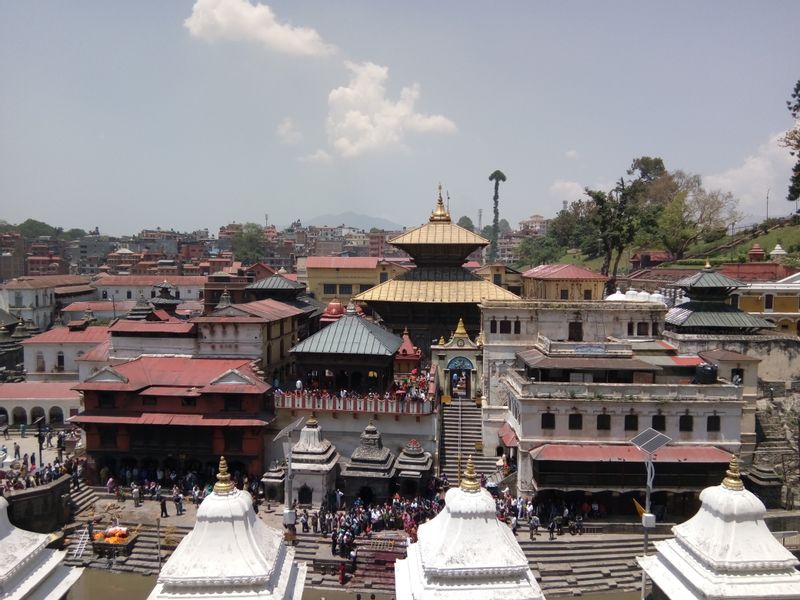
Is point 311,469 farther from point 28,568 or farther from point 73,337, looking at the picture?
point 73,337

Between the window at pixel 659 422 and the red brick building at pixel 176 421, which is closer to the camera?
the window at pixel 659 422

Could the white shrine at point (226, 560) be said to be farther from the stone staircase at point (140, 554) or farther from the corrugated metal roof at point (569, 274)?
the corrugated metal roof at point (569, 274)

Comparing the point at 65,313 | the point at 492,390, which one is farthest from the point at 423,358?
the point at 65,313

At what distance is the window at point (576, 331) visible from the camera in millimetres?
32594

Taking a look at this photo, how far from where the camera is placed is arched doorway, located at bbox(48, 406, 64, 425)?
38688 millimetres

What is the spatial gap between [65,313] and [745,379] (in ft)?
210

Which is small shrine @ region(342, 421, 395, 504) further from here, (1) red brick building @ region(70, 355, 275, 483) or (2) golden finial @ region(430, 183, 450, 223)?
(2) golden finial @ region(430, 183, 450, 223)

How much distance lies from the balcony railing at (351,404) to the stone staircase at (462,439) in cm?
310

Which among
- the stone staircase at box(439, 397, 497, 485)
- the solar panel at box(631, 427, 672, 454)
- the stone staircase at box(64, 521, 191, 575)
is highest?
the solar panel at box(631, 427, 672, 454)

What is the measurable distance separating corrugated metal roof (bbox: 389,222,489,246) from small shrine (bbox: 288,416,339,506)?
54.8ft

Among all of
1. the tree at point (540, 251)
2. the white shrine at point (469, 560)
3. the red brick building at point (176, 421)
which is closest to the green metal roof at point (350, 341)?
the red brick building at point (176, 421)

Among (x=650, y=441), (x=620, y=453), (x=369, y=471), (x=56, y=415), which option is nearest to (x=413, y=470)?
(x=369, y=471)

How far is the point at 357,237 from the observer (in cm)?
15612

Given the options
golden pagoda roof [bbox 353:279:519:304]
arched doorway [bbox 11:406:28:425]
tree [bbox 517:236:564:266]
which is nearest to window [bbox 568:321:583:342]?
golden pagoda roof [bbox 353:279:519:304]
